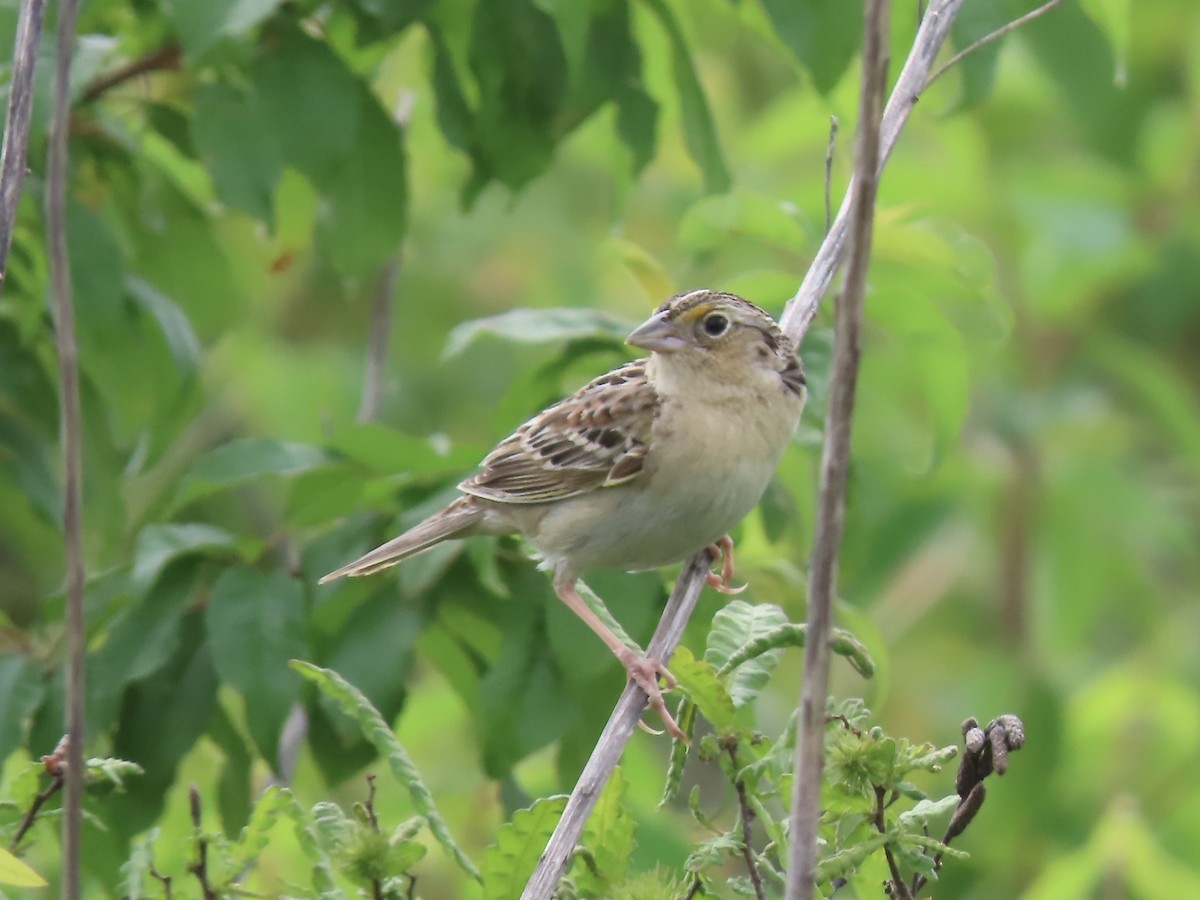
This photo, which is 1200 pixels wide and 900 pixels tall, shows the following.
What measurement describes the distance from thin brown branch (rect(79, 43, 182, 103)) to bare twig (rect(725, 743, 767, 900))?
2195 millimetres

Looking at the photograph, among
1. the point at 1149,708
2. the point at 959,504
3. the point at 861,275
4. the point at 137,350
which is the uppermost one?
the point at 861,275

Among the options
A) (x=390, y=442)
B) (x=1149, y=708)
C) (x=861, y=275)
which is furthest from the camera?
(x=1149, y=708)

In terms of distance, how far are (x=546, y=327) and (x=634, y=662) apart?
2.68 ft

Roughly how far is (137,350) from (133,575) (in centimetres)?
59

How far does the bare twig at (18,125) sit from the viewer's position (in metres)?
2.17

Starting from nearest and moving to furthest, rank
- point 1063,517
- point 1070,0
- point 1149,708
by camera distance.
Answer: point 1070,0
point 1149,708
point 1063,517

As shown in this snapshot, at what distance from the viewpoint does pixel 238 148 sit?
3.27 meters

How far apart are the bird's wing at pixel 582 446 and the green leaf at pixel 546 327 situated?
217 mm

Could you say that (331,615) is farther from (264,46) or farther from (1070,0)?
(1070,0)

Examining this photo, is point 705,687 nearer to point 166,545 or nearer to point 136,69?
point 166,545

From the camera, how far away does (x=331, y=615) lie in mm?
3346

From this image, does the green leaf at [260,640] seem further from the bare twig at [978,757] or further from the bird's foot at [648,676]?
the bare twig at [978,757]

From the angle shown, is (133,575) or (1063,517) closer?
(133,575)

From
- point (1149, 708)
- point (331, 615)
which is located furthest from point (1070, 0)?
point (1149, 708)
